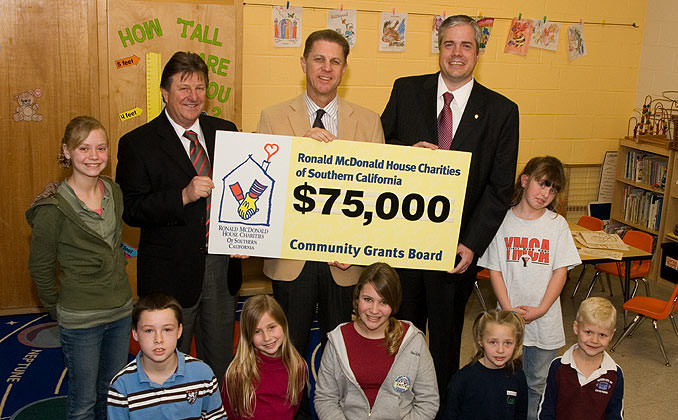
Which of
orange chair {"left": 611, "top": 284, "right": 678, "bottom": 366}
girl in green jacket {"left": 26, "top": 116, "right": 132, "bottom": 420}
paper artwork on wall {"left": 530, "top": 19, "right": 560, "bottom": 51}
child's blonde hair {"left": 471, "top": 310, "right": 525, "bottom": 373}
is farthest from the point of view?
paper artwork on wall {"left": 530, "top": 19, "right": 560, "bottom": 51}

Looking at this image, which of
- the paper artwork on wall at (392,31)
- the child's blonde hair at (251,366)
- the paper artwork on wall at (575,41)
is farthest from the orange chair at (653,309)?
the child's blonde hair at (251,366)

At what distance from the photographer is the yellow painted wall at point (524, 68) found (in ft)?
18.6

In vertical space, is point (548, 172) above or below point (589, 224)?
above

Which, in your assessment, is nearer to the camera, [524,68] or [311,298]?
[311,298]

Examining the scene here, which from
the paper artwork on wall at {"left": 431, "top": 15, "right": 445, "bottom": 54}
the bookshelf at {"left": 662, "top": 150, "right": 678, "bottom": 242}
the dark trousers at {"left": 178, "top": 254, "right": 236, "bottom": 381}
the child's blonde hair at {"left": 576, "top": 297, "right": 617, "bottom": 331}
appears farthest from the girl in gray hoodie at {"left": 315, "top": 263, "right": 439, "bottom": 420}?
the bookshelf at {"left": 662, "top": 150, "right": 678, "bottom": 242}

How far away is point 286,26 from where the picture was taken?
5.59 m

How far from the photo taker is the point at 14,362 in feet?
14.7

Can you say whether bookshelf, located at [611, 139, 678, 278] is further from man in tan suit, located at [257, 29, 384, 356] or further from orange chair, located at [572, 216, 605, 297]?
man in tan suit, located at [257, 29, 384, 356]

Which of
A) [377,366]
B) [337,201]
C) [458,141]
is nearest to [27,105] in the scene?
[337,201]

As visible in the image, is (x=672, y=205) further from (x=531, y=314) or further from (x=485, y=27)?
(x=531, y=314)

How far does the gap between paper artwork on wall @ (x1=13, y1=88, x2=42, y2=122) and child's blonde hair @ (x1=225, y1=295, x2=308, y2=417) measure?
109 inches

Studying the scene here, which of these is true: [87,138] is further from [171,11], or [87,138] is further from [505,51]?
[505,51]

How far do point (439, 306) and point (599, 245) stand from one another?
7.98 ft

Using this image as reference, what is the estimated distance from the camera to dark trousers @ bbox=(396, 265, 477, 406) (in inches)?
137
